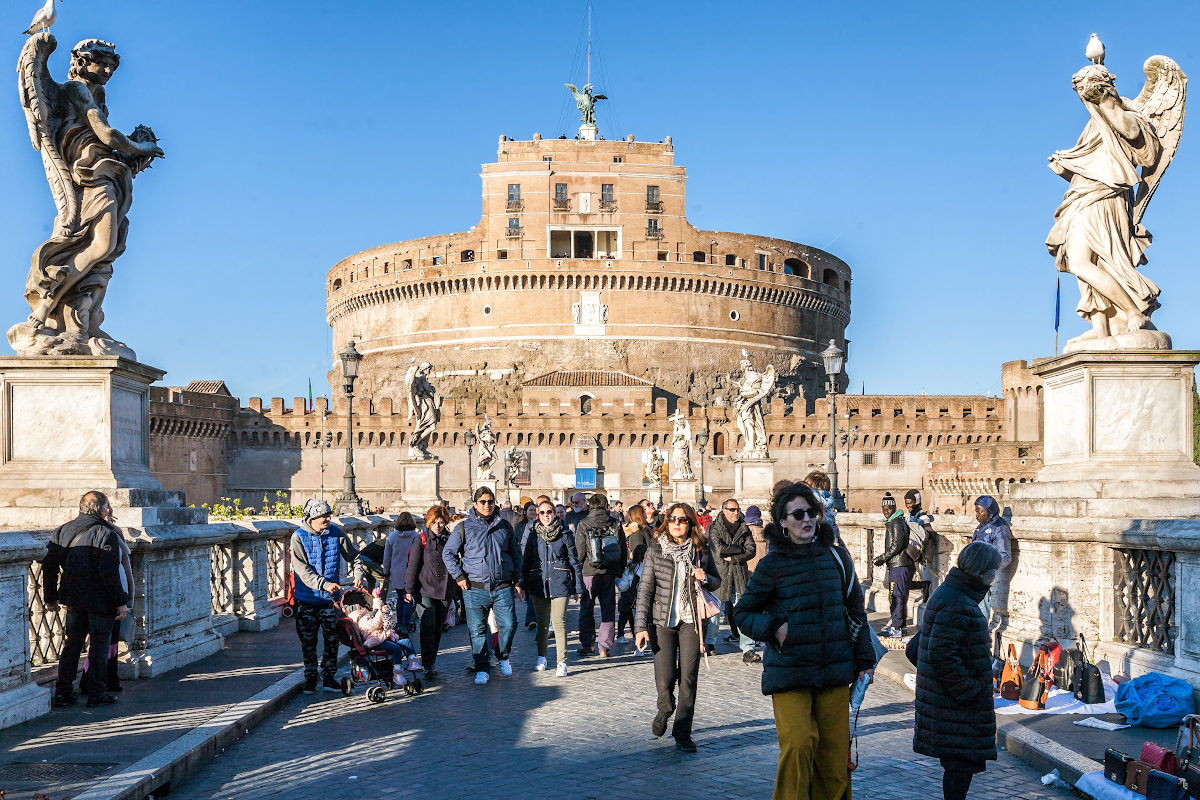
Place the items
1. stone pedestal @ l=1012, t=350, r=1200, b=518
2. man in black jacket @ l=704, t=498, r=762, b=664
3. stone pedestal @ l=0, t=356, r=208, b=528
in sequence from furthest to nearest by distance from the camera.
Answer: man in black jacket @ l=704, t=498, r=762, b=664 < stone pedestal @ l=0, t=356, r=208, b=528 < stone pedestal @ l=1012, t=350, r=1200, b=518

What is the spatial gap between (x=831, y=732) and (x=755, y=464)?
58.4 feet

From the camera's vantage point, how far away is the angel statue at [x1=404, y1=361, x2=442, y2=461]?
20703 mm

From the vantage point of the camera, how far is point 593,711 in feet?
22.7

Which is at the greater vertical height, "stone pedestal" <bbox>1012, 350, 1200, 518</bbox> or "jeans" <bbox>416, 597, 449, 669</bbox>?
"stone pedestal" <bbox>1012, 350, 1200, 518</bbox>

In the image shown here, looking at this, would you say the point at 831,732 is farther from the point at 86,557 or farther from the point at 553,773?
the point at 86,557

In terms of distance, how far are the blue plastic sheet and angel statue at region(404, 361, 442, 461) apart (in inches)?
630

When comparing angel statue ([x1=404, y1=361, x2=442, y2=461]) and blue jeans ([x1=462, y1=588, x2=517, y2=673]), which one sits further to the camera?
angel statue ([x1=404, y1=361, x2=442, y2=461])

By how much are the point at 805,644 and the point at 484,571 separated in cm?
441

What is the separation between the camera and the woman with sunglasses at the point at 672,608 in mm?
6152

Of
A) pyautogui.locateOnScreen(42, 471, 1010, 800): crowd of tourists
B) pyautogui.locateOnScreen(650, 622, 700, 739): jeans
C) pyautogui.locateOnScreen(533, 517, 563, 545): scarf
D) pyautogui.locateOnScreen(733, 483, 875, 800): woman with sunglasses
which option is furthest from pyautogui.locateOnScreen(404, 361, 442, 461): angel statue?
pyautogui.locateOnScreen(733, 483, 875, 800): woman with sunglasses

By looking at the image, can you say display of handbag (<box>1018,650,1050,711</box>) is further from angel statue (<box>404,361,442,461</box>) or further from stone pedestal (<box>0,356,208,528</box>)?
angel statue (<box>404,361,442,461</box>)

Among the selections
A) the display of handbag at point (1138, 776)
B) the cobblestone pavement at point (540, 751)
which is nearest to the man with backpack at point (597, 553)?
the cobblestone pavement at point (540, 751)

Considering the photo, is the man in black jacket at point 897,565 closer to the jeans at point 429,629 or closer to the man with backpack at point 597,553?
the man with backpack at point 597,553

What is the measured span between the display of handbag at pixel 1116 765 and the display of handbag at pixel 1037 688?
1.66m
